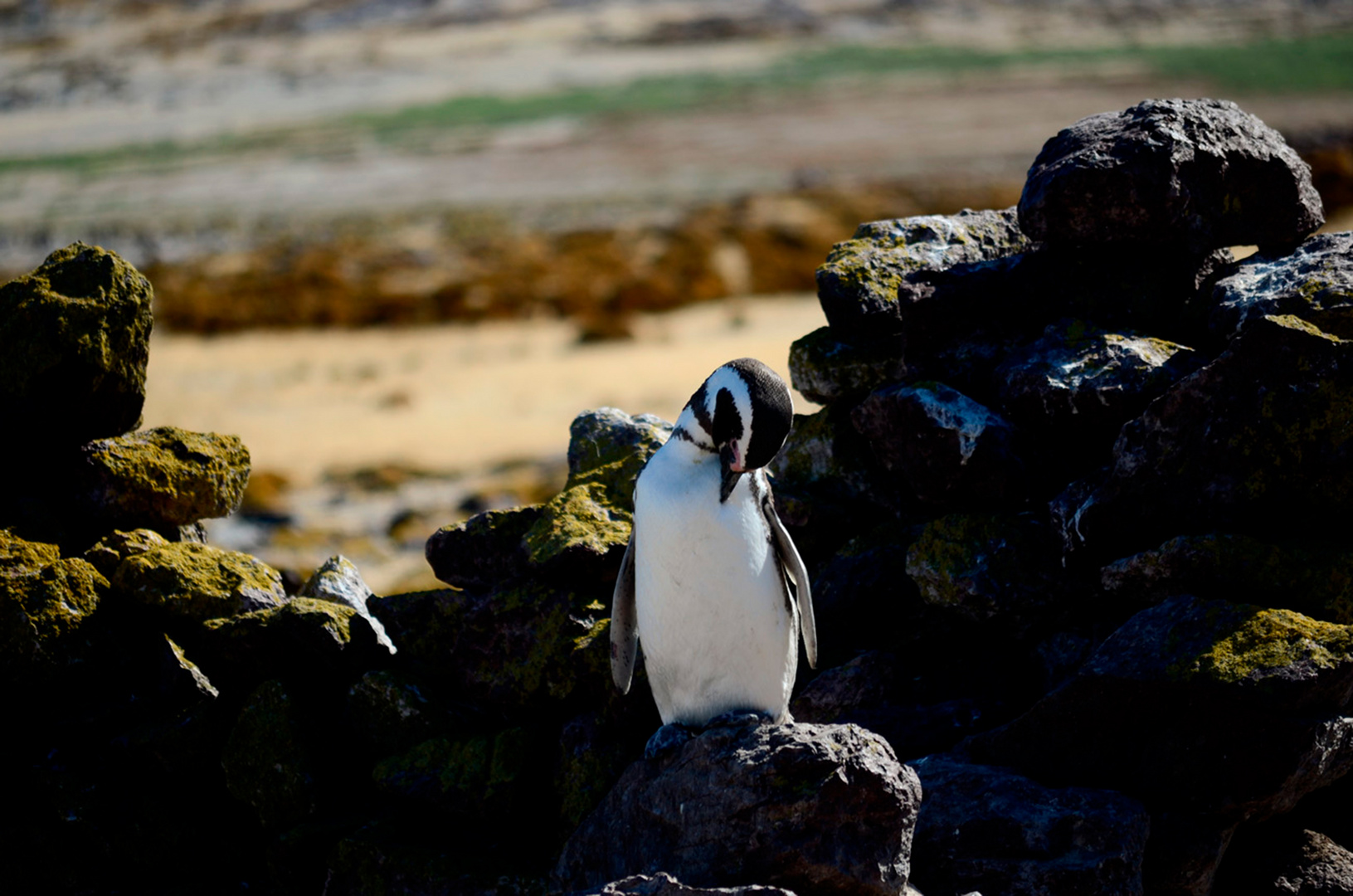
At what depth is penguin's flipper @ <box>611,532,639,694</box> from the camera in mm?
7055

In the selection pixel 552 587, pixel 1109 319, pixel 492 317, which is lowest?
pixel 492 317

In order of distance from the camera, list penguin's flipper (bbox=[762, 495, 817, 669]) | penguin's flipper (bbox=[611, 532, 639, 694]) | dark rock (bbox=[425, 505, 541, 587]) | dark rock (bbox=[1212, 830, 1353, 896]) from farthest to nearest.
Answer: dark rock (bbox=[425, 505, 541, 587])
penguin's flipper (bbox=[611, 532, 639, 694])
penguin's flipper (bbox=[762, 495, 817, 669])
dark rock (bbox=[1212, 830, 1353, 896])

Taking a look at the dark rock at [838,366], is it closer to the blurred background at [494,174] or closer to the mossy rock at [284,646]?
the mossy rock at [284,646]

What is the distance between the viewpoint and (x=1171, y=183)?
7.67 m

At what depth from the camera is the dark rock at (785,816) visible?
5.56 meters

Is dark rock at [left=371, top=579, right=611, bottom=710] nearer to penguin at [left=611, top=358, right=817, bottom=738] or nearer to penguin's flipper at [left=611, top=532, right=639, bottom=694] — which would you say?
penguin's flipper at [left=611, top=532, right=639, bottom=694]

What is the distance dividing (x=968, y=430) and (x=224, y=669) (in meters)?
4.56

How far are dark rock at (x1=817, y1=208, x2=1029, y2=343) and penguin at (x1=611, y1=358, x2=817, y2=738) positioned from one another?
227 cm

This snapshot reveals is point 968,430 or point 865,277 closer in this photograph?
point 968,430

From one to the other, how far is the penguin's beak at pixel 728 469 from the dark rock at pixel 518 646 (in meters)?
1.49

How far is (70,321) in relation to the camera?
317 inches

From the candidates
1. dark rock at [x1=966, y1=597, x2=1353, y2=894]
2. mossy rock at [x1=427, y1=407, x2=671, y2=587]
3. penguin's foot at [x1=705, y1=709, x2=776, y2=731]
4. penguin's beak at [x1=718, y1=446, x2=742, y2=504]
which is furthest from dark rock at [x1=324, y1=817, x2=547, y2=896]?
dark rock at [x1=966, y1=597, x2=1353, y2=894]

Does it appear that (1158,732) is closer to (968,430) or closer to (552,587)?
(968,430)

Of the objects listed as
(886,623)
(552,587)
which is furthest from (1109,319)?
(552,587)
